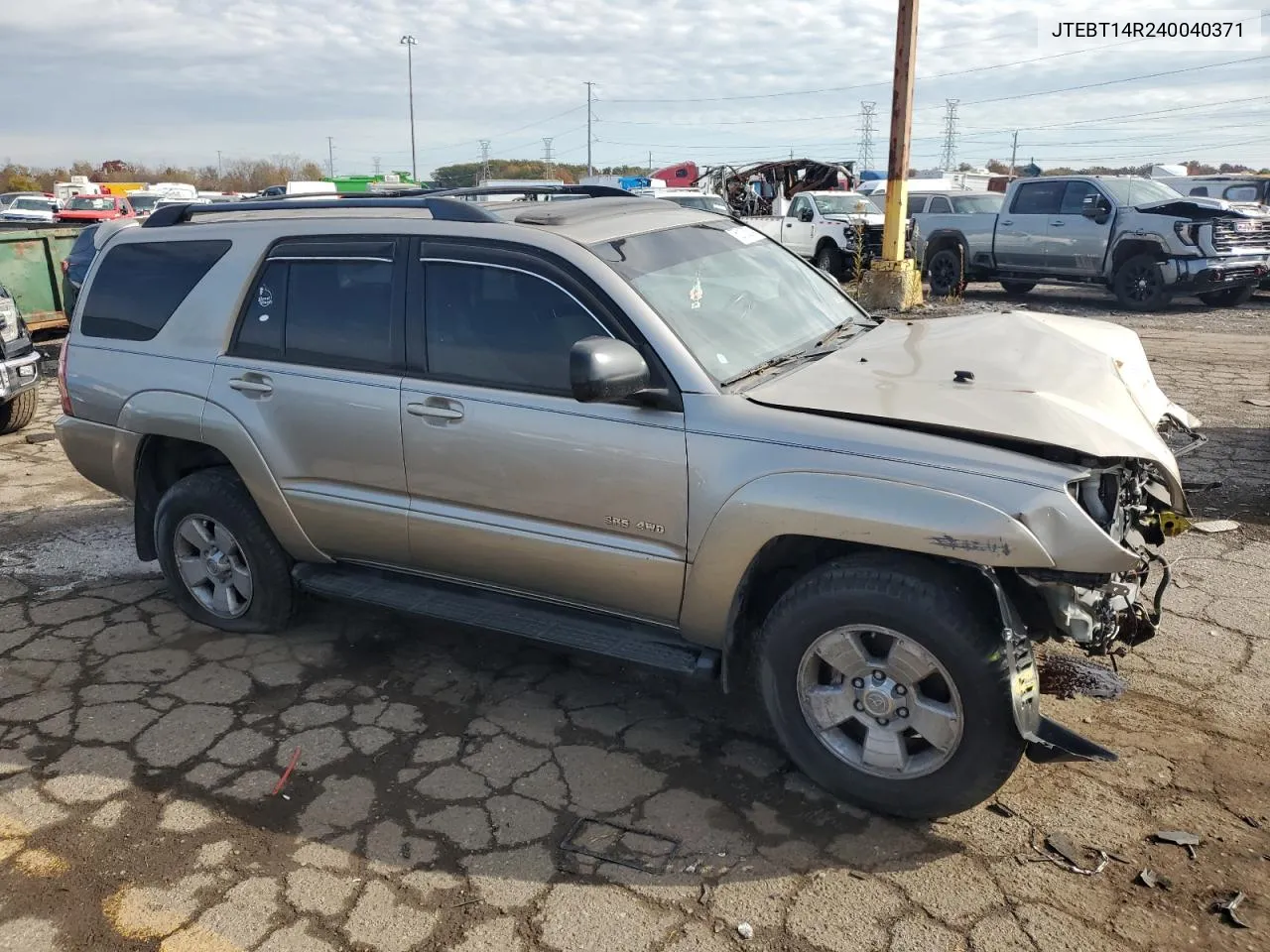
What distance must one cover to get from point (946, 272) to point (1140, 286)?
10.8 feet

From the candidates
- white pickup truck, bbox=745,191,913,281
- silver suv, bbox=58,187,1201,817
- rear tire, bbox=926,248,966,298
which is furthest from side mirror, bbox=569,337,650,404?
white pickup truck, bbox=745,191,913,281

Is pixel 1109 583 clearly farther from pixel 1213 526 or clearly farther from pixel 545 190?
pixel 1213 526

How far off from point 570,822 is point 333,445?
1.75m

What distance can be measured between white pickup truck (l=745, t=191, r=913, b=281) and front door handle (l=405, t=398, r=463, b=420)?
14.4 m

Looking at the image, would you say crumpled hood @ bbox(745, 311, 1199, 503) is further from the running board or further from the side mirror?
the running board

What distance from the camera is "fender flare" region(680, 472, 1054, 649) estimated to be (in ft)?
9.19

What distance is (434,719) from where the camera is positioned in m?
3.86

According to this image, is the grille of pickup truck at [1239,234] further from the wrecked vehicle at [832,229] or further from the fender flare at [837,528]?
the fender flare at [837,528]

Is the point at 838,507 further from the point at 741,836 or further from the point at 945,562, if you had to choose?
the point at 741,836

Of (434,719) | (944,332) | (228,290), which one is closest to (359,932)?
(434,719)

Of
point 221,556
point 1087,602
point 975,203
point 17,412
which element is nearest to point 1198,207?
point 975,203

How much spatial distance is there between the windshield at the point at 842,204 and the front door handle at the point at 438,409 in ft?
53.5

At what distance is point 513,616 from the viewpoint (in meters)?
3.76

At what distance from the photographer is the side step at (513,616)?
344 cm
